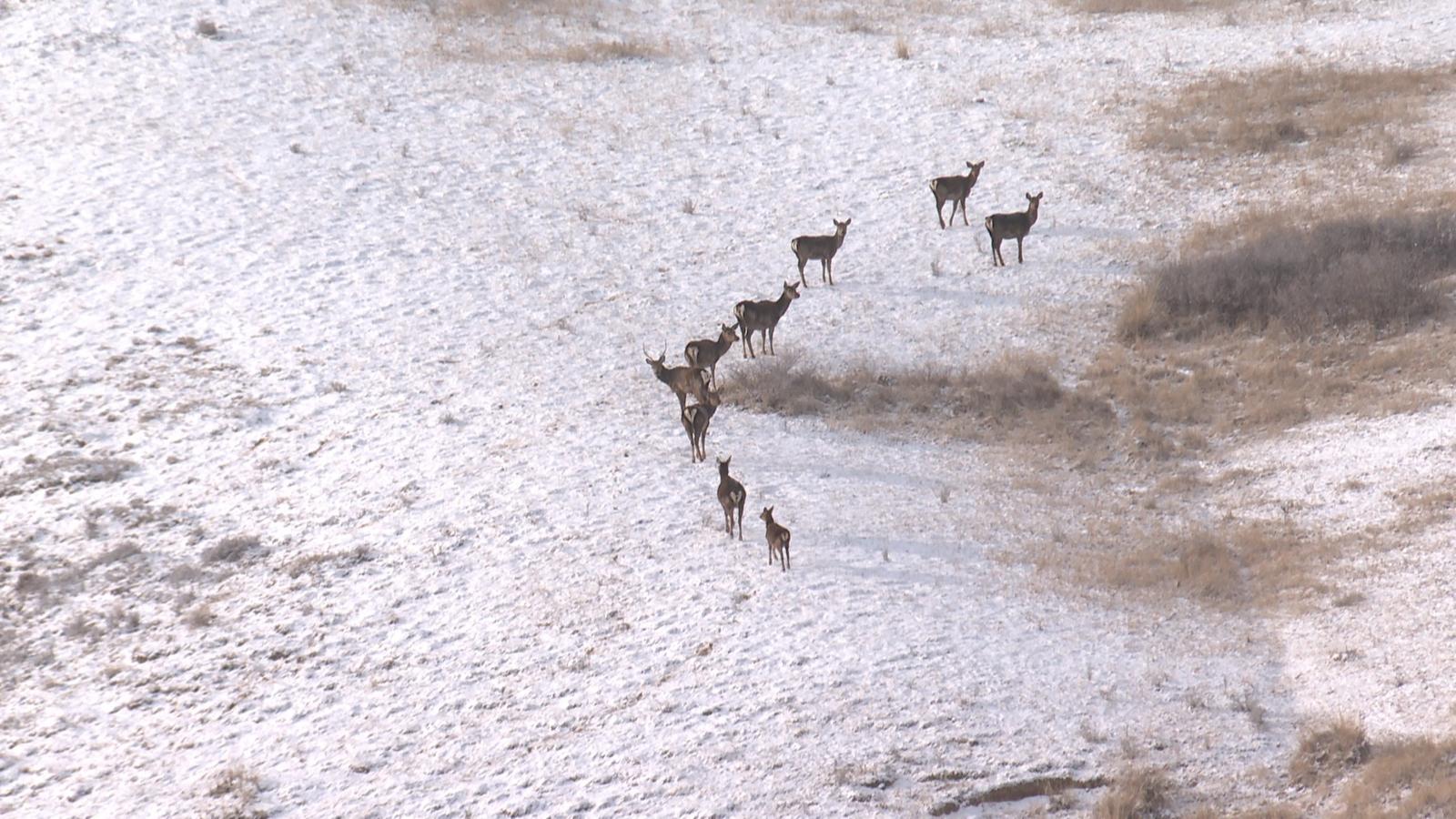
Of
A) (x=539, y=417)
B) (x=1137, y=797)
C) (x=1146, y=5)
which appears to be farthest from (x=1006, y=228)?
(x=1146, y=5)

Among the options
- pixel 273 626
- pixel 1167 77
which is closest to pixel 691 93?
pixel 1167 77

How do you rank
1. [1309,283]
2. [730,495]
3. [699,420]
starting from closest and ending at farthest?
[730,495] < [699,420] < [1309,283]

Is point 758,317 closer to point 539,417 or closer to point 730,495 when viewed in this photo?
point 539,417

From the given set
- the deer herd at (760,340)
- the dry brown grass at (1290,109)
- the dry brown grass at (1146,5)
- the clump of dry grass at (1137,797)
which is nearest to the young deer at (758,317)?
the deer herd at (760,340)

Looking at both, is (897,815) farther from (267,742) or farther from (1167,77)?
(1167,77)

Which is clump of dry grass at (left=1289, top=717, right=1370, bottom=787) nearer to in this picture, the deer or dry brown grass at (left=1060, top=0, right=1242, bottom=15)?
the deer

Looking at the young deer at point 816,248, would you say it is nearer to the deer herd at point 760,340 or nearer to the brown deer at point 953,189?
the deer herd at point 760,340
